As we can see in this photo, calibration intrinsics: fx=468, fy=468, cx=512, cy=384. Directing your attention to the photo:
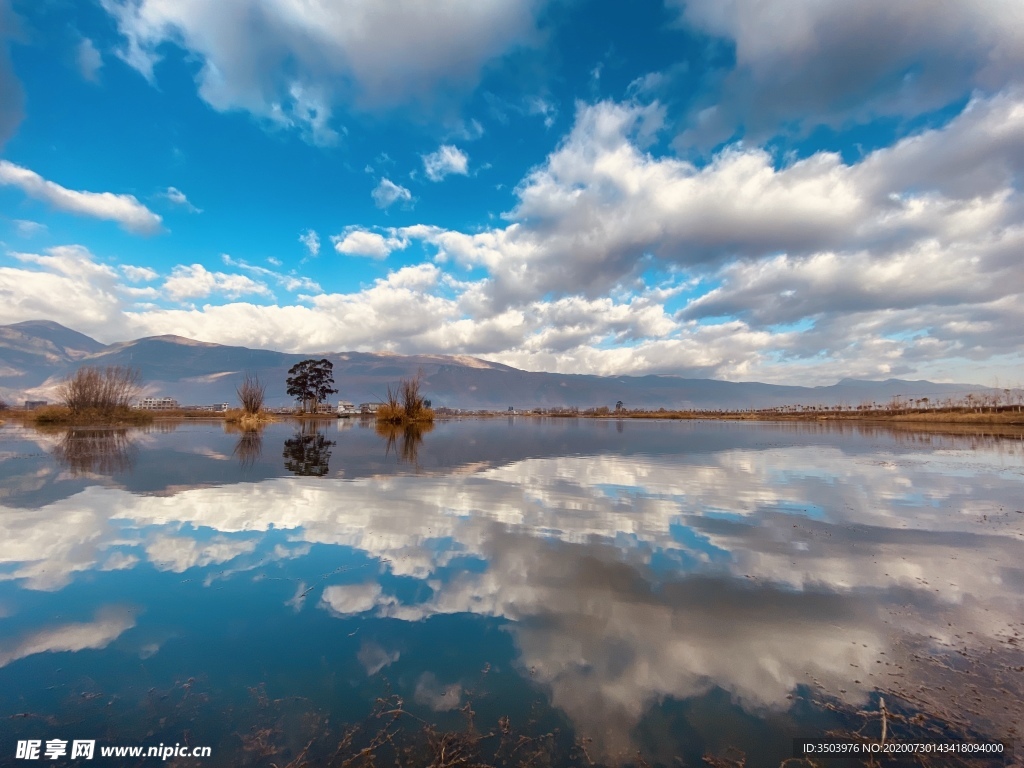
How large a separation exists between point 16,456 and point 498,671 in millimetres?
23465

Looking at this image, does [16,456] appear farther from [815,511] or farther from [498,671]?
[815,511]

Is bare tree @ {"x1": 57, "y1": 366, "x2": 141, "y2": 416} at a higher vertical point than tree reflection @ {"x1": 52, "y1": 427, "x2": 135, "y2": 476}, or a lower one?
higher

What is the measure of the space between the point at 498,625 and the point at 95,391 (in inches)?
2422

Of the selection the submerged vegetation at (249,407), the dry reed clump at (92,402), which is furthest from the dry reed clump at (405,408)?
the dry reed clump at (92,402)

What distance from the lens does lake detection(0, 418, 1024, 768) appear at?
3.35 m

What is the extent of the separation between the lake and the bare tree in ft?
162

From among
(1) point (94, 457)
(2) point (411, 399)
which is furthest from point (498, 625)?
(2) point (411, 399)

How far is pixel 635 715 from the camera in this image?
3.50 metres

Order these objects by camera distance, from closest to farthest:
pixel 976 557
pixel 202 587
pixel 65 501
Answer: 1. pixel 202 587
2. pixel 976 557
3. pixel 65 501

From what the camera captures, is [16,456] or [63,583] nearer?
[63,583]

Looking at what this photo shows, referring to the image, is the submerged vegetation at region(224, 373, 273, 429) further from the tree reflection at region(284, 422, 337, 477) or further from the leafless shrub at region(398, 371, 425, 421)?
the tree reflection at region(284, 422, 337, 477)

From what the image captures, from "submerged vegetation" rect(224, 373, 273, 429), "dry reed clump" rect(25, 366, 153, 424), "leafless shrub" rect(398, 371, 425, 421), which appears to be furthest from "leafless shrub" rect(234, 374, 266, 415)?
"leafless shrub" rect(398, 371, 425, 421)

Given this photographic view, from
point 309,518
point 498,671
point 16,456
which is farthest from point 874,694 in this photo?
point 16,456

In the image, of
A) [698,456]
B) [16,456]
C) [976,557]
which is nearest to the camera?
[976,557]
